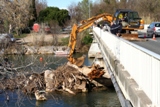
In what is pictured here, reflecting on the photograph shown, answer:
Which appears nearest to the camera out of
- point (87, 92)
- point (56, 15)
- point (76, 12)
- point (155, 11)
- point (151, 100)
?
point (151, 100)

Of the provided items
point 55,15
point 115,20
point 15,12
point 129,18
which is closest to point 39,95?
point 115,20

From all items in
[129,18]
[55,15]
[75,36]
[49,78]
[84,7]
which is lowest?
[49,78]

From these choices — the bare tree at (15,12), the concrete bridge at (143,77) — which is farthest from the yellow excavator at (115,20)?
the concrete bridge at (143,77)

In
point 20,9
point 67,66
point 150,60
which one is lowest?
point 67,66

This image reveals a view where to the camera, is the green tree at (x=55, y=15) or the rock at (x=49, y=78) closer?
the rock at (x=49, y=78)

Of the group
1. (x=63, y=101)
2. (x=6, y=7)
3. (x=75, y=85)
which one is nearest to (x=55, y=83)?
(x=75, y=85)

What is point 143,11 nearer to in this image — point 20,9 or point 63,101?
point 63,101

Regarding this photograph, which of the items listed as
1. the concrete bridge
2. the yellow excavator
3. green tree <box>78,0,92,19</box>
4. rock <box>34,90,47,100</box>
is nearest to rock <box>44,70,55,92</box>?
the yellow excavator

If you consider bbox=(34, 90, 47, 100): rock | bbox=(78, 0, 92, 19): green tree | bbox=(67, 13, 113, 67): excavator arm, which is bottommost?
bbox=(34, 90, 47, 100): rock

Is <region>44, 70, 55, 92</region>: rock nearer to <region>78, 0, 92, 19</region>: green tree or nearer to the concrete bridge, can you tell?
the concrete bridge

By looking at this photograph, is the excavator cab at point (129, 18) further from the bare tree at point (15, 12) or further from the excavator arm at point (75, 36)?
the bare tree at point (15, 12)

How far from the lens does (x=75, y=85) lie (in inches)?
1070

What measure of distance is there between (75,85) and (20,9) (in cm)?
1722

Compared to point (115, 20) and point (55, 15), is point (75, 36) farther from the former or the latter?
point (55, 15)
